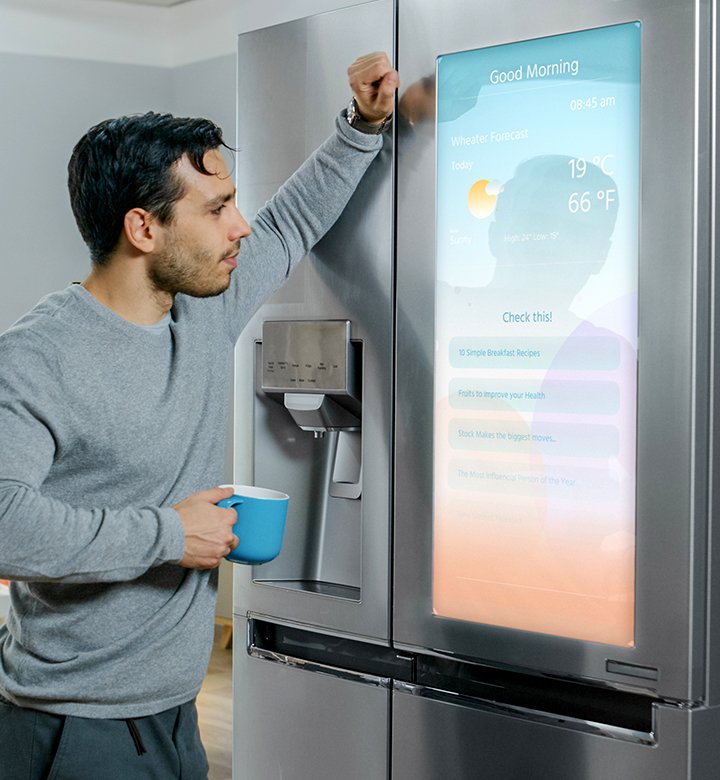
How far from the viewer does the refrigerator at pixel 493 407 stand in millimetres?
1456

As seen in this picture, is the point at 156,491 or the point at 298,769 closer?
the point at 156,491

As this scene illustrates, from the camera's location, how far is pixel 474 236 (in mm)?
1662

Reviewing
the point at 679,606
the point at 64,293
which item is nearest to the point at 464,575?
the point at 679,606

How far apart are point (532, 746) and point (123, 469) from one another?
73 centimetres

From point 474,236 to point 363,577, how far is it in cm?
60

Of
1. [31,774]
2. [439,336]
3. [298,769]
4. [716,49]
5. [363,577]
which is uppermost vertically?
[716,49]

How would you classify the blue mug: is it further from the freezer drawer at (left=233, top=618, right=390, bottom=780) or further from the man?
the freezer drawer at (left=233, top=618, right=390, bottom=780)

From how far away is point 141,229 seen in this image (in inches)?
60.6

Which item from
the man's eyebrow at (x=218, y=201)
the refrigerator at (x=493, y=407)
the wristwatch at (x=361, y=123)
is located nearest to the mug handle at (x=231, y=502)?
the refrigerator at (x=493, y=407)

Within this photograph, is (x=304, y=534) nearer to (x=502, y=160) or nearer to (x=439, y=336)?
(x=439, y=336)

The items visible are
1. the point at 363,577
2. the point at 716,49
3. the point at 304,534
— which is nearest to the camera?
the point at 716,49

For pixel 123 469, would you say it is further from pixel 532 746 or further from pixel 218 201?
pixel 532 746

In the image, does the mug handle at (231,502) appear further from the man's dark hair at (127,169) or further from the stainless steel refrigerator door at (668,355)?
the stainless steel refrigerator door at (668,355)

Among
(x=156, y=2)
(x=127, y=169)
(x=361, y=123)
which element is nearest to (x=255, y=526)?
(x=127, y=169)
